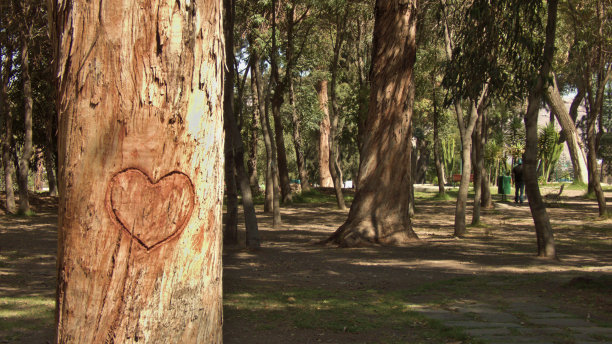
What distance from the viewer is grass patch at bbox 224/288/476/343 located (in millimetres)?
5535

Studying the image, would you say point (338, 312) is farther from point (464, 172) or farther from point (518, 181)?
point (518, 181)

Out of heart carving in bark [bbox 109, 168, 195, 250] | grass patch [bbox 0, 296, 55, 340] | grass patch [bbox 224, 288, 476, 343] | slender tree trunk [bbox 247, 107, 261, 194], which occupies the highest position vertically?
slender tree trunk [bbox 247, 107, 261, 194]

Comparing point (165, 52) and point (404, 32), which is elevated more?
point (404, 32)

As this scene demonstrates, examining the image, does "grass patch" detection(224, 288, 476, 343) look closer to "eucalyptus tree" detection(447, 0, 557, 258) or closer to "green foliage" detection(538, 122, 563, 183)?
"eucalyptus tree" detection(447, 0, 557, 258)

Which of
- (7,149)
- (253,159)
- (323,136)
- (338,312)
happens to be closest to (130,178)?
(338,312)

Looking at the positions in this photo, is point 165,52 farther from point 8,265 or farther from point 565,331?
point 8,265

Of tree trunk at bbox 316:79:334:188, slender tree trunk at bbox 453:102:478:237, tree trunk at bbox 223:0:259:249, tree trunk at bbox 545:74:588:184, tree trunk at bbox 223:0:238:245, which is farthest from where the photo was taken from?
tree trunk at bbox 316:79:334:188

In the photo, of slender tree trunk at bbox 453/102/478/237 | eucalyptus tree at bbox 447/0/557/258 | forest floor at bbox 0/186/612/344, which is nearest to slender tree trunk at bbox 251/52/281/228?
forest floor at bbox 0/186/612/344

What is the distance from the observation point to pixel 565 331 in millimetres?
5305

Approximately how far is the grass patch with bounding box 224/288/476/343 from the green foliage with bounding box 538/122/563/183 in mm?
33301

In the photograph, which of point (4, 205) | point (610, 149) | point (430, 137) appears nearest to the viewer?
point (4, 205)

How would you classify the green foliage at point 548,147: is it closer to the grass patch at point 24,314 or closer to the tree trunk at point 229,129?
the tree trunk at point 229,129

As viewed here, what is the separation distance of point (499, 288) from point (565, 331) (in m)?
2.21

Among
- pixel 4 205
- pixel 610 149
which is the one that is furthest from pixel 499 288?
pixel 610 149
